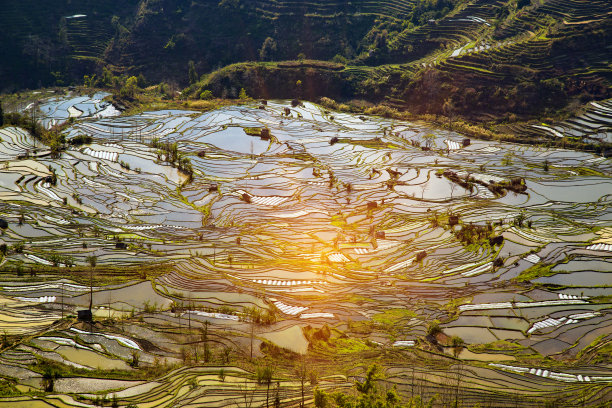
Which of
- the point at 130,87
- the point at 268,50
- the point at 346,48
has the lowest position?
the point at 130,87

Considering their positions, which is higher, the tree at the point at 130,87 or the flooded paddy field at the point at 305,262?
the tree at the point at 130,87

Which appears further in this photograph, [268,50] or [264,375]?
[268,50]

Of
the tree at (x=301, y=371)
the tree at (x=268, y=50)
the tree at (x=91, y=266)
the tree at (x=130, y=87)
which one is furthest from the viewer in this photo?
the tree at (x=268, y=50)

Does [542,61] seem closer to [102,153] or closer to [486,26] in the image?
[486,26]

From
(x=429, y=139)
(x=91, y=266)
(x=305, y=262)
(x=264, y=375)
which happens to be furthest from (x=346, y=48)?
Result: (x=264, y=375)

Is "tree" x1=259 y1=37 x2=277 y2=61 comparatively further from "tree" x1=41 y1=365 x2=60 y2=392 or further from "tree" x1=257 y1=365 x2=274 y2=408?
"tree" x1=41 y1=365 x2=60 y2=392

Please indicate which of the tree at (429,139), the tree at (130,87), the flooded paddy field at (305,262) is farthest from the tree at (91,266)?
the tree at (130,87)

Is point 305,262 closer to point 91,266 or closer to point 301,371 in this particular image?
point 301,371

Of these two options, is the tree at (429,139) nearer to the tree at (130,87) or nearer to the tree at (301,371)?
the tree at (130,87)

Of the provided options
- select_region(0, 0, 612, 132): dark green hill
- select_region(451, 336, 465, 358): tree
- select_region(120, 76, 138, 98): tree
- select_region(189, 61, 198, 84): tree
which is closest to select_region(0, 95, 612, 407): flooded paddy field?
select_region(451, 336, 465, 358): tree
